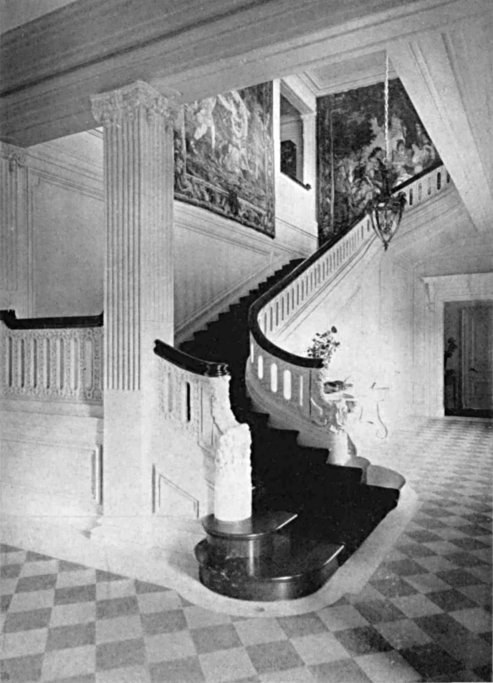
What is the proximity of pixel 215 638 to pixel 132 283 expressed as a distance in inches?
111

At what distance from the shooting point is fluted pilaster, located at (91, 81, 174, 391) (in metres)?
4.65

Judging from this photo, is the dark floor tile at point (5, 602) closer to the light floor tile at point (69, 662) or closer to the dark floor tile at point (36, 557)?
the dark floor tile at point (36, 557)

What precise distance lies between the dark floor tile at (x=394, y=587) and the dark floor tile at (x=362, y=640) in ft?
1.75

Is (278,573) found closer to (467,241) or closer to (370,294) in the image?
(370,294)

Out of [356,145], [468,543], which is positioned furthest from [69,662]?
[356,145]

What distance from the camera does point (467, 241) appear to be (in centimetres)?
1221

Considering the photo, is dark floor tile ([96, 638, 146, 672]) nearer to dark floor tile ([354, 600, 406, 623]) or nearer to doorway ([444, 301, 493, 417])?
dark floor tile ([354, 600, 406, 623])

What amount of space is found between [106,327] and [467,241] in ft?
32.5

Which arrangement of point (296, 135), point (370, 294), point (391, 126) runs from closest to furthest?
point (370, 294) < point (391, 126) < point (296, 135)

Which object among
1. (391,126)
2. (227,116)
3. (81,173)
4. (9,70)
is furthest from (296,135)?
(9,70)

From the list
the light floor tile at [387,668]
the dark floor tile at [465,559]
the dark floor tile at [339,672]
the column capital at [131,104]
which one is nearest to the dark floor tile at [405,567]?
the dark floor tile at [465,559]

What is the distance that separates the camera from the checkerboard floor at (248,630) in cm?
286

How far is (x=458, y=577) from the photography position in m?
4.00

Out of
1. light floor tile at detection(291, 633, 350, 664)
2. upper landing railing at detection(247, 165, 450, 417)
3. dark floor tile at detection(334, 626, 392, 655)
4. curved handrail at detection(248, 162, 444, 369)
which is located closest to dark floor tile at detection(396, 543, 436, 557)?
dark floor tile at detection(334, 626, 392, 655)
